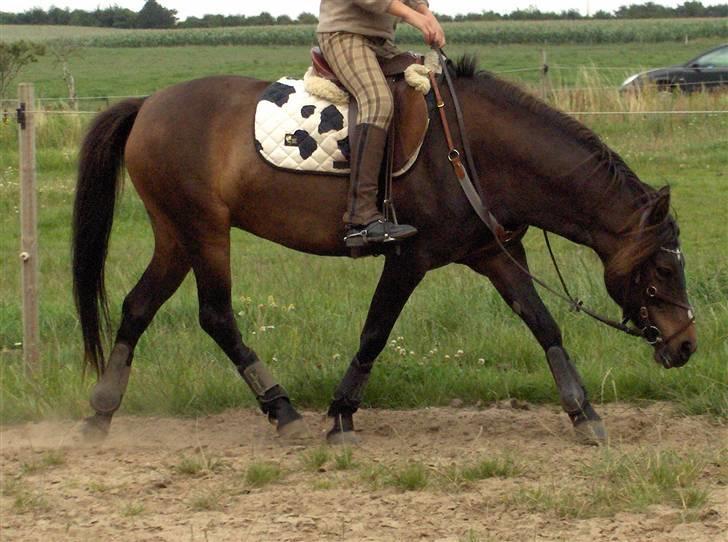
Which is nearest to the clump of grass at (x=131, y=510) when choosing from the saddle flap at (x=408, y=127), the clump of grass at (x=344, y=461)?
the clump of grass at (x=344, y=461)

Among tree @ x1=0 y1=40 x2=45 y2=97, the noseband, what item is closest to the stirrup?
the noseband

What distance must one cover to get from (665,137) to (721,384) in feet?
36.2

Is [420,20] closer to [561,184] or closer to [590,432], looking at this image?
[561,184]

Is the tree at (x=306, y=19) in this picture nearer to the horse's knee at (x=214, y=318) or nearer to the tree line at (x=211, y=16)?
the tree line at (x=211, y=16)

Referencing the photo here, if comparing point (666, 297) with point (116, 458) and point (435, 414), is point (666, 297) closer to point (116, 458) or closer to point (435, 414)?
point (435, 414)

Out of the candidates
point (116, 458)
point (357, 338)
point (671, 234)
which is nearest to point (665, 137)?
point (357, 338)

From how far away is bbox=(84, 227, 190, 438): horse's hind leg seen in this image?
6.17 metres

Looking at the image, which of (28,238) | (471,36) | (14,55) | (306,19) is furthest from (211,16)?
(28,238)

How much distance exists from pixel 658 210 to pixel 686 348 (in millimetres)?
670

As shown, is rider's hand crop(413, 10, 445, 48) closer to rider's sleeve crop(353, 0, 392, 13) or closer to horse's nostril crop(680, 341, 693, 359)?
rider's sleeve crop(353, 0, 392, 13)

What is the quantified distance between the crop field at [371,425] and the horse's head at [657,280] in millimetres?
504

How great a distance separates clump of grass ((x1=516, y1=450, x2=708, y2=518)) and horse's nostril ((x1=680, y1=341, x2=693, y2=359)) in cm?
74

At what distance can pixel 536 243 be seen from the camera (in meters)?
11.6

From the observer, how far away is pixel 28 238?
22.9 feet
